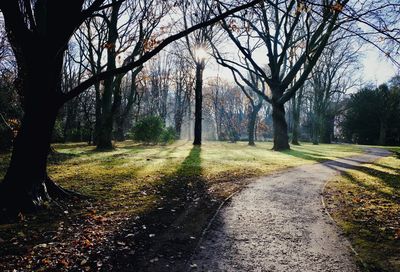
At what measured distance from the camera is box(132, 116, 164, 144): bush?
27.2 meters

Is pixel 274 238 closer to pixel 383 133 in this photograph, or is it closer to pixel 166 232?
pixel 166 232

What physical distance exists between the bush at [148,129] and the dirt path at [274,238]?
20.4 metres

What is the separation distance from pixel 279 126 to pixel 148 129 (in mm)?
11280

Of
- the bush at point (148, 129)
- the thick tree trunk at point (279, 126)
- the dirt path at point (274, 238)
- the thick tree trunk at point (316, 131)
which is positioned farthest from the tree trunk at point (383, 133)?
the dirt path at point (274, 238)

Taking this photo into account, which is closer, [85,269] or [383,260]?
[85,269]

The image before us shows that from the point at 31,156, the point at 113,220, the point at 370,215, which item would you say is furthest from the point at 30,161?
the point at 370,215

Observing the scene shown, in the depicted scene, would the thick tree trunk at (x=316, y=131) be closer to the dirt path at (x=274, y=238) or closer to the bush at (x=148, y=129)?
the bush at (x=148, y=129)

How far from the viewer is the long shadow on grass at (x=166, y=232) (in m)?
4.01

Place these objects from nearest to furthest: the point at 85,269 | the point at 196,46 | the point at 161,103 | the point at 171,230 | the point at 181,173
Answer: the point at 85,269, the point at 171,230, the point at 181,173, the point at 196,46, the point at 161,103

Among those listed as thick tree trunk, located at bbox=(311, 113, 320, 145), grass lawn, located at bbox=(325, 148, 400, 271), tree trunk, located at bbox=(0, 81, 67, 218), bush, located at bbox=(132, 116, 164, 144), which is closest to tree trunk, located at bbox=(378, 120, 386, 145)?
thick tree trunk, located at bbox=(311, 113, 320, 145)

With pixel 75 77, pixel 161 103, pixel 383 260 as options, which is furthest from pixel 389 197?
pixel 161 103

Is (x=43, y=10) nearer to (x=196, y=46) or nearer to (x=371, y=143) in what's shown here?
(x=196, y=46)

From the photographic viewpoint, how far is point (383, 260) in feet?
13.4

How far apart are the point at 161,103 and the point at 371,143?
34.2 metres
